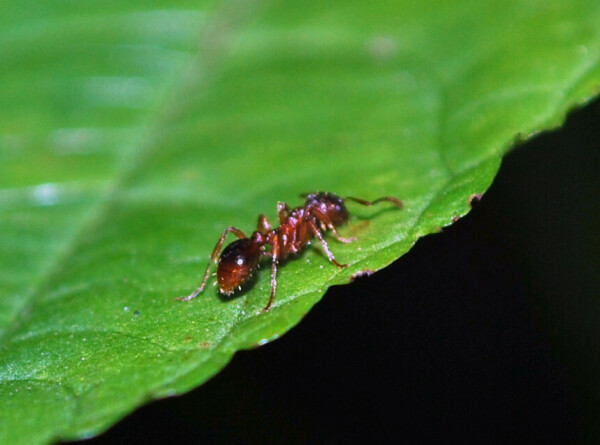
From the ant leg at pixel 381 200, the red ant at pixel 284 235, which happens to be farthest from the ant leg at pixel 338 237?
the ant leg at pixel 381 200

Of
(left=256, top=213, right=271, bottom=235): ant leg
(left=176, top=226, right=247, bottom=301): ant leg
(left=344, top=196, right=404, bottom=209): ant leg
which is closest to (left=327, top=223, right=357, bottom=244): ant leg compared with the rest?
(left=344, top=196, right=404, bottom=209): ant leg

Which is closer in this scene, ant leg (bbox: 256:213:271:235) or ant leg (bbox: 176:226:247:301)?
ant leg (bbox: 176:226:247:301)

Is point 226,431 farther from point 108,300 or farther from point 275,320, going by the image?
point 275,320

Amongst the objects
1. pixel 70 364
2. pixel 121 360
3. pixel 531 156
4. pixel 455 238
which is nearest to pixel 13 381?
pixel 70 364

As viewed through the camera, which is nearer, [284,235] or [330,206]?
[284,235]

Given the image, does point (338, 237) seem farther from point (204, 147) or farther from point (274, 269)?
point (204, 147)

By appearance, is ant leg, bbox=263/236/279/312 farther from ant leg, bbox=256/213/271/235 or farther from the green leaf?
ant leg, bbox=256/213/271/235

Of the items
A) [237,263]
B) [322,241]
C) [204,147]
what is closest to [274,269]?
[237,263]
